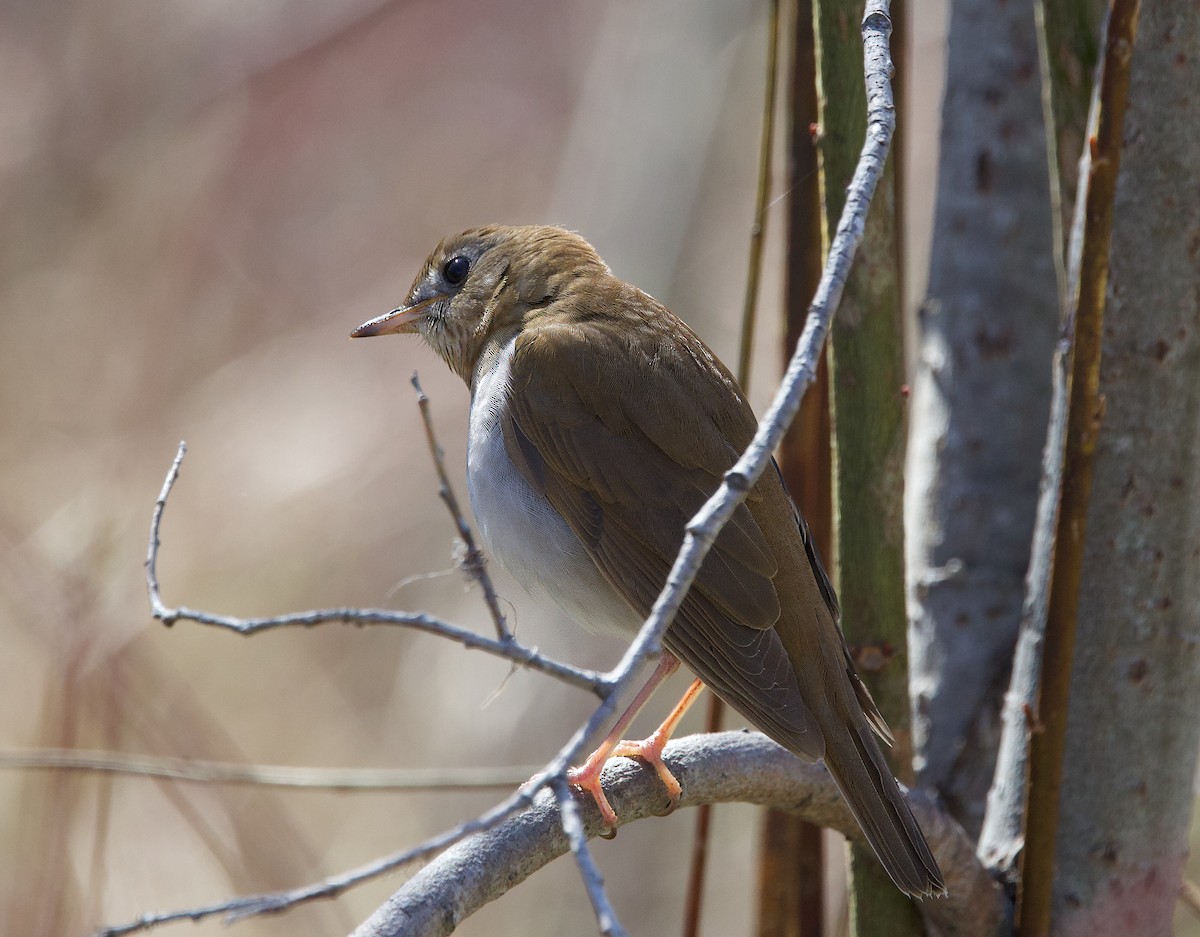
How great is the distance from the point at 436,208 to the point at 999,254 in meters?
6.82

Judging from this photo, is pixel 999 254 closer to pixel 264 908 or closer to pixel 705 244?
pixel 264 908

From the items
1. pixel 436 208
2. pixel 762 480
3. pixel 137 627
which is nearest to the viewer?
pixel 762 480

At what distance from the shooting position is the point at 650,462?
287cm

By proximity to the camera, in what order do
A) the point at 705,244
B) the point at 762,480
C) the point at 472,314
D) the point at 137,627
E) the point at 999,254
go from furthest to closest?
the point at 705,244 → the point at 137,627 → the point at 472,314 → the point at 999,254 → the point at 762,480

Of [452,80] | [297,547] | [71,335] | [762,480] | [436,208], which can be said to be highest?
[452,80]

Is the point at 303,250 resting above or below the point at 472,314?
above

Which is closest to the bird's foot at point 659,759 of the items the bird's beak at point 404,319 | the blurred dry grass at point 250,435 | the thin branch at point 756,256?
the thin branch at point 756,256

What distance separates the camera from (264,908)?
130 centimetres

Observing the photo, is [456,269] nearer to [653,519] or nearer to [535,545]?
[535,545]

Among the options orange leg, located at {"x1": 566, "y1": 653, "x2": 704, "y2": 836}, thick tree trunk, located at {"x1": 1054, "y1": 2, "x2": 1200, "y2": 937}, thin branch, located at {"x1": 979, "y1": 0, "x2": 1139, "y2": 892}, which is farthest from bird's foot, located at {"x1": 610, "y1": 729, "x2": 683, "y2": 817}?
thick tree trunk, located at {"x1": 1054, "y1": 2, "x2": 1200, "y2": 937}

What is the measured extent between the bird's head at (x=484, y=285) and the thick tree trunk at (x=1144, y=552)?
138 cm

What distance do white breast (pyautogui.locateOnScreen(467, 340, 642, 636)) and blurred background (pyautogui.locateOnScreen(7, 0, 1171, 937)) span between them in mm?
1220

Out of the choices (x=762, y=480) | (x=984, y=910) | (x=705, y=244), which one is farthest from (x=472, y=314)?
(x=705, y=244)

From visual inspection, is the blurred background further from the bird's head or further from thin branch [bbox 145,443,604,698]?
thin branch [bbox 145,443,604,698]
